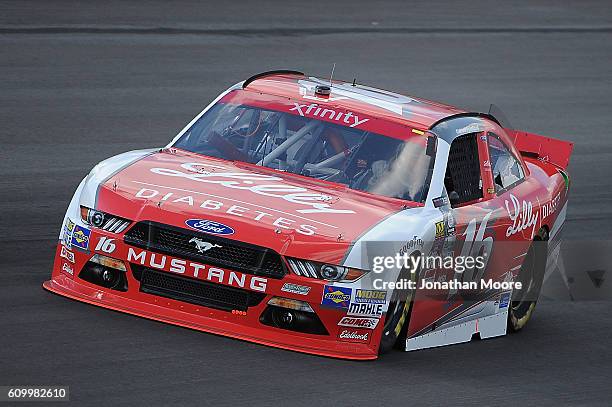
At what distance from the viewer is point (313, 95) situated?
30.3 ft

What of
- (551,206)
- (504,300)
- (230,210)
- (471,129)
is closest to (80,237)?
(230,210)

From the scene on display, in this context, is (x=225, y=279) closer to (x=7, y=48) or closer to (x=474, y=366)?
(x=474, y=366)

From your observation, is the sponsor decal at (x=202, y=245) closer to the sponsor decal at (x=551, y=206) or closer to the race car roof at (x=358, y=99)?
the race car roof at (x=358, y=99)

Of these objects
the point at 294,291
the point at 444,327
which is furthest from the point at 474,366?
the point at 294,291

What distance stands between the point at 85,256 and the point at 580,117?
37.9 ft

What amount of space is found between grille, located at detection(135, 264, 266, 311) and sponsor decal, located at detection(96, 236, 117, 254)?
0.15m

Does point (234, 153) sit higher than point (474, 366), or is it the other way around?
point (234, 153)

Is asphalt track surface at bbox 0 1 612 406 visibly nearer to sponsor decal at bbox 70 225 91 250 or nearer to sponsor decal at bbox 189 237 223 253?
sponsor decal at bbox 70 225 91 250

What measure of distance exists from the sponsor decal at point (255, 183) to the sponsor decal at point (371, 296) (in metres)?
0.56

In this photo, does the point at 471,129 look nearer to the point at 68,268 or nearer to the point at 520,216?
the point at 520,216

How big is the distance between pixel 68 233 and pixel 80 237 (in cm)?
14

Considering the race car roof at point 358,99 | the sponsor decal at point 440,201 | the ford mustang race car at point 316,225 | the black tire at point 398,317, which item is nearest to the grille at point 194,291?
the ford mustang race car at point 316,225

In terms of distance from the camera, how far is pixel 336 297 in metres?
7.55

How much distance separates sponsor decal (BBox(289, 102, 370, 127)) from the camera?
8922 mm
